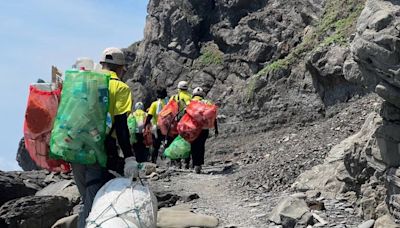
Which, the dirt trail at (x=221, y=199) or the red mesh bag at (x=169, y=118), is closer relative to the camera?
the dirt trail at (x=221, y=199)

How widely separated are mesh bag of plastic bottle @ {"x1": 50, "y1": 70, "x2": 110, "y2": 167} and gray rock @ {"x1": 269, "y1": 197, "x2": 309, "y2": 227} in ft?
7.83

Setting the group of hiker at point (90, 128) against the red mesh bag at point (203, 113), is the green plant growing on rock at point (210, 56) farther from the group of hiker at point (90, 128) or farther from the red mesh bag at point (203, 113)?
the group of hiker at point (90, 128)

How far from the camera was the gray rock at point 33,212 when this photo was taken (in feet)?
30.6

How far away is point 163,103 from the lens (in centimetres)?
1572

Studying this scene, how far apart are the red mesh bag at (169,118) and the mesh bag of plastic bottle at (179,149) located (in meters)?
0.27

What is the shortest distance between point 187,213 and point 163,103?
7.62 metres

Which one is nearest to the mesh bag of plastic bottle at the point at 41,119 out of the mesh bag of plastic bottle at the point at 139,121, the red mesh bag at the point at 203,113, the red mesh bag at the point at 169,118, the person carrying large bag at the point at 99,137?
the person carrying large bag at the point at 99,137

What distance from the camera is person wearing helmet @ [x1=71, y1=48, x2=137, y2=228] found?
6.13 meters

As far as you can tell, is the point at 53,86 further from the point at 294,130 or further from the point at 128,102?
the point at 294,130

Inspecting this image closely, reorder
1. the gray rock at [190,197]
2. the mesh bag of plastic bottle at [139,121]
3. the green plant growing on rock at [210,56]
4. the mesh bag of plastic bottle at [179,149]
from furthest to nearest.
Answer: the green plant growing on rock at [210,56] < the mesh bag of plastic bottle at [139,121] < the mesh bag of plastic bottle at [179,149] < the gray rock at [190,197]

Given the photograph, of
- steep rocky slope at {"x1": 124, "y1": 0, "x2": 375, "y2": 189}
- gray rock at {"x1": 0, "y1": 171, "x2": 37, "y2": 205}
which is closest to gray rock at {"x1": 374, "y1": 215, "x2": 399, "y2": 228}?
steep rocky slope at {"x1": 124, "y1": 0, "x2": 375, "y2": 189}

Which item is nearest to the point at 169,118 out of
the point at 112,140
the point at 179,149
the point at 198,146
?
the point at 179,149

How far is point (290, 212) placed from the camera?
740 centimetres

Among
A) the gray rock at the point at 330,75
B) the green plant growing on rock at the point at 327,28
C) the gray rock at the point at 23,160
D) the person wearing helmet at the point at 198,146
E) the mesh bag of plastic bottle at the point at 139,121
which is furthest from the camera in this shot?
the gray rock at the point at 23,160
